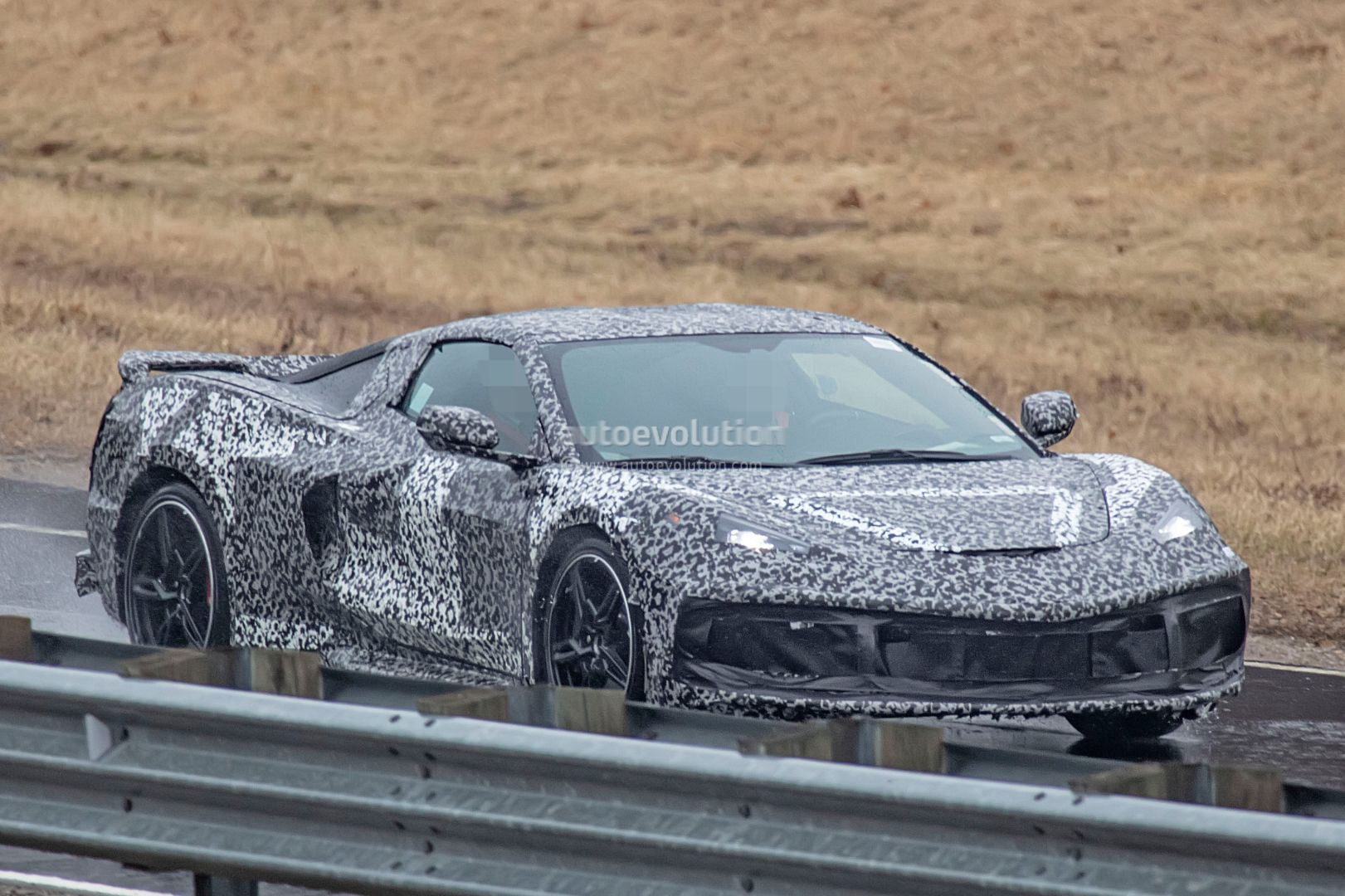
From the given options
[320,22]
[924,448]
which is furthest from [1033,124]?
[924,448]

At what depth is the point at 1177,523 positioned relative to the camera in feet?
25.0

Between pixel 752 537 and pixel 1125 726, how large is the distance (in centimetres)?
148

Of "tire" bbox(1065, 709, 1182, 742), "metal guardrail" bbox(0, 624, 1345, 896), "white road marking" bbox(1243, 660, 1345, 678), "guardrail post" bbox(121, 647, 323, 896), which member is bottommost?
"white road marking" bbox(1243, 660, 1345, 678)

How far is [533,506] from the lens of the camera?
759 cm

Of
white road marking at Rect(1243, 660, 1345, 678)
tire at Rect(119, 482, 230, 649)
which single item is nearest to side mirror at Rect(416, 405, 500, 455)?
tire at Rect(119, 482, 230, 649)

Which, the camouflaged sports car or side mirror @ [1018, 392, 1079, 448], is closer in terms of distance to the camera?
the camouflaged sports car

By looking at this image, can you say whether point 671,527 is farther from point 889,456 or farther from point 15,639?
point 15,639

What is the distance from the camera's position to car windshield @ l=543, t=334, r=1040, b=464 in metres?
7.95

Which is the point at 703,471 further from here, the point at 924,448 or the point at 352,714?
the point at 352,714

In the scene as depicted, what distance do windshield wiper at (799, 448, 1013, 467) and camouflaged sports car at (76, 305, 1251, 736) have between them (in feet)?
0.05

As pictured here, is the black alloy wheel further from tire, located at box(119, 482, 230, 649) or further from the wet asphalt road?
tire, located at box(119, 482, 230, 649)

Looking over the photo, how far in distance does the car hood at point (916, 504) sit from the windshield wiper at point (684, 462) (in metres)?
0.13

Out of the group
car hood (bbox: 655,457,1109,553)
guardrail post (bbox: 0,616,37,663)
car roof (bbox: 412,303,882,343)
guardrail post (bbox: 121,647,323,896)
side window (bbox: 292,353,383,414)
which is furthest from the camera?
side window (bbox: 292,353,383,414)

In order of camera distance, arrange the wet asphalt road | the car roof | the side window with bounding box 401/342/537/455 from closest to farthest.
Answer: the wet asphalt road < the side window with bounding box 401/342/537/455 < the car roof
